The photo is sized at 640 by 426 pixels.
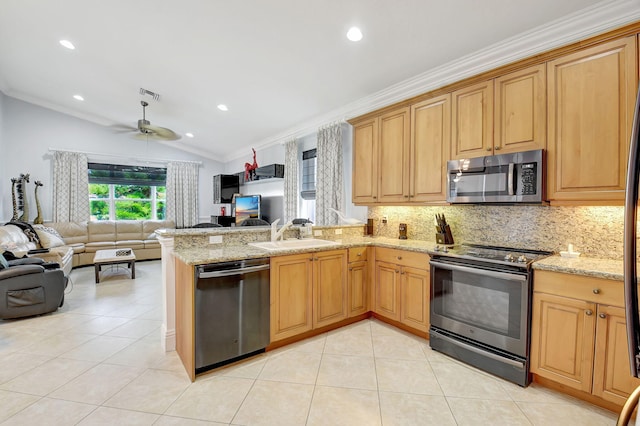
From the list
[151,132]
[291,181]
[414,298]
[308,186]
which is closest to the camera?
[414,298]

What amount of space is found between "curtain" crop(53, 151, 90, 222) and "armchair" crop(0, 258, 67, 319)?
355 centimetres

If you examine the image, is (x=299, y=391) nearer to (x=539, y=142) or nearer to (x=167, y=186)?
(x=539, y=142)

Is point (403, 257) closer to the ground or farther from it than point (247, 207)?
closer to the ground

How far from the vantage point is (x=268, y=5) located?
245 cm

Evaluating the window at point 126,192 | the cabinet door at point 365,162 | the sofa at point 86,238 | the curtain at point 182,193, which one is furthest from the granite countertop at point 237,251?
the window at point 126,192

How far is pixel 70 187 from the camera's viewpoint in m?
6.39

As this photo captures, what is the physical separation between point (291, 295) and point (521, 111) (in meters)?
2.49

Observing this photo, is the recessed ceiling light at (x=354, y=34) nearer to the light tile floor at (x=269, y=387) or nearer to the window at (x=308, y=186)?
the window at (x=308, y=186)

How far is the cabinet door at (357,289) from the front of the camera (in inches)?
120

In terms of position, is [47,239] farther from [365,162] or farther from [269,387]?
[365,162]


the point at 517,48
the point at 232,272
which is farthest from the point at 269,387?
the point at 517,48

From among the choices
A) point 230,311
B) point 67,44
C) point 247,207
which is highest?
point 67,44

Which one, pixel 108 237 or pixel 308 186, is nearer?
pixel 308 186

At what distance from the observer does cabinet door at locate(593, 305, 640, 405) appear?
1691mm
